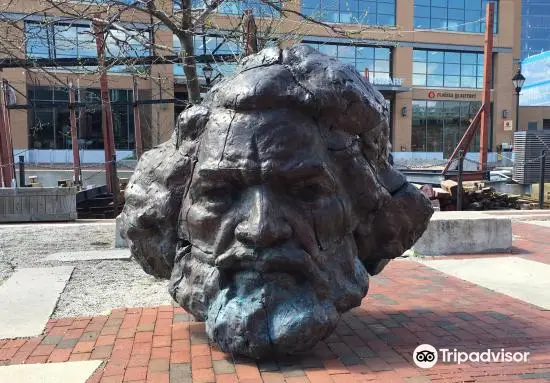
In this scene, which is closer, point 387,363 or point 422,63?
point 387,363

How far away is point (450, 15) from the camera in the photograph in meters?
42.2

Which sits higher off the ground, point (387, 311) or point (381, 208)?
point (381, 208)

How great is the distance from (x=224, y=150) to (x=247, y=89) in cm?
41

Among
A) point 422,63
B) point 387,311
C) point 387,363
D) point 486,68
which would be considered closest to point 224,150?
point 387,363

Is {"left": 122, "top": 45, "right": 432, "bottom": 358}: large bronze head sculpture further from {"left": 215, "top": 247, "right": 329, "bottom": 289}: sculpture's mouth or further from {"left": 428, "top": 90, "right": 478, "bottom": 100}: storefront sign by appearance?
{"left": 428, "top": 90, "right": 478, "bottom": 100}: storefront sign

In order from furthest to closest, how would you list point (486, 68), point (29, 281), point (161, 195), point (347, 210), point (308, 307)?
point (486, 68)
point (29, 281)
point (161, 195)
point (347, 210)
point (308, 307)

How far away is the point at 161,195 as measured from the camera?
392 cm

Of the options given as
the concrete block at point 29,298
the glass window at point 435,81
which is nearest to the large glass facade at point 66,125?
A: the glass window at point 435,81

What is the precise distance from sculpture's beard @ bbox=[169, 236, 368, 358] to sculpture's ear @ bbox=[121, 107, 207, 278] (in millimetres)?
386

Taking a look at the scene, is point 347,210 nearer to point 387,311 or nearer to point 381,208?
point 381,208

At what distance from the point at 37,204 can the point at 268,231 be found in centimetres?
1013

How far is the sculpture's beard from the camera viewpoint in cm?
335

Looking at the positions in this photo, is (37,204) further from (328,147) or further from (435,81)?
(435,81)

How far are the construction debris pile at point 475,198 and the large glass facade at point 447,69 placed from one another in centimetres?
2816
